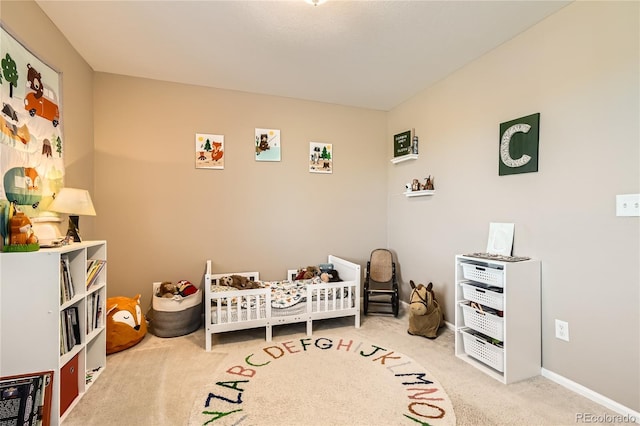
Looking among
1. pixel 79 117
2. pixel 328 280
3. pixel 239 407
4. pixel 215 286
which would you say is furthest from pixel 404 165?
pixel 79 117

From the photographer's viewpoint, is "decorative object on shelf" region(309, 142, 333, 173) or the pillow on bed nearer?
the pillow on bed

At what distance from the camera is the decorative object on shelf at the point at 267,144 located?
3418 millimetres

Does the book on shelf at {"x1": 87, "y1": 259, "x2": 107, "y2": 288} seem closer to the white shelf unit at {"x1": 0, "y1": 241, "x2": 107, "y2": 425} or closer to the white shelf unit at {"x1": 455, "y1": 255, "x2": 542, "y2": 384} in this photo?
the white shelf unit at {"x1": 0, "y1": 241, "x2": 107, "y2": 425}

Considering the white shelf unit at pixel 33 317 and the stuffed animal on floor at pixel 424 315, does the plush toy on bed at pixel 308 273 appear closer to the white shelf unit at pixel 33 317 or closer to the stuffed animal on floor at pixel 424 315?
the stuffed animal on floor at pixel 424 315

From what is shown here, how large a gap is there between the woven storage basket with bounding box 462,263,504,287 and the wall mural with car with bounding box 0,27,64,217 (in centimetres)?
303

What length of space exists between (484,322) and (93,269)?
9.27ft

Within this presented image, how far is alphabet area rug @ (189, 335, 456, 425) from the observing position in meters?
1.68

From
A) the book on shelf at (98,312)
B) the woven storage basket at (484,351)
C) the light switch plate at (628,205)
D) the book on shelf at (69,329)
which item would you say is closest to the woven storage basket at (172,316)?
the book on shelf at (98,312)

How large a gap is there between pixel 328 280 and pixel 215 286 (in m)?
1.14

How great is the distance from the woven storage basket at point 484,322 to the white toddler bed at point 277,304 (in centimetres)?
100

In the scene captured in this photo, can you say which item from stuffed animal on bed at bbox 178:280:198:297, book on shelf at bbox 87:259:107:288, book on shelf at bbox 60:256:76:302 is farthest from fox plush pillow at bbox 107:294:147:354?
book on shelf at bbox 60:256:76:302

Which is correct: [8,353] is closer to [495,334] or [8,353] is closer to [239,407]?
[239,407]

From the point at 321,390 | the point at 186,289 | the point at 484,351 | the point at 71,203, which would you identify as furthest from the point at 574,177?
the point at 71,203

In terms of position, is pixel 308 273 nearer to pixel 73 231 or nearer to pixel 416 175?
pixel 416 175
